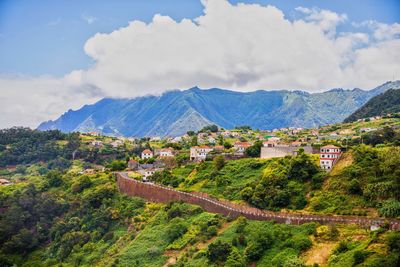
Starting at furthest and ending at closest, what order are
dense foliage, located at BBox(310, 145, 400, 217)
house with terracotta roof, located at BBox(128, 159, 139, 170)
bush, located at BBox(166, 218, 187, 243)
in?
house with terracotta roof, located at BBox(128, 159, 139, 170)
bush, located at BBox(166, 218, 187, 243)
dense foliage, located at BBox(310, 145, 400, 217)

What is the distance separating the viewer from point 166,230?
46.8 metres

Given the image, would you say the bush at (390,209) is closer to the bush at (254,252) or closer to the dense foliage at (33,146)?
the bush at (254,252)

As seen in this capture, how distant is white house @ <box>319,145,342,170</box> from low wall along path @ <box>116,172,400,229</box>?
909 centimetres

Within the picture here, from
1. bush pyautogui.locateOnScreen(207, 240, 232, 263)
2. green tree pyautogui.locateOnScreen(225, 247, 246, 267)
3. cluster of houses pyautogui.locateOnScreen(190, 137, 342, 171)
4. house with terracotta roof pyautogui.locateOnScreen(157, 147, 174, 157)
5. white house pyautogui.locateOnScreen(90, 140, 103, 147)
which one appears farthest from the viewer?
white house pyautogui.locateOnScreen(90, 140, 103, 147)

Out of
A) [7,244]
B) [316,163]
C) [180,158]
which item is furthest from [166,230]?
[180,158]

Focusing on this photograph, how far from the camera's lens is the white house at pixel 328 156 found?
48.4 meters

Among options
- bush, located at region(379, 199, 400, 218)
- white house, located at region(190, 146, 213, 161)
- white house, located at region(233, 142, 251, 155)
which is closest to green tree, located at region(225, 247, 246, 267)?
bush, located at region(379, 199, 400, 218)

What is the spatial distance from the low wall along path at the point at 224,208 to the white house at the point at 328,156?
9.09m

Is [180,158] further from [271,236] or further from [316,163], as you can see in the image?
[271,236]

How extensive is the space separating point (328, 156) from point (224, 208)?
1240 cm

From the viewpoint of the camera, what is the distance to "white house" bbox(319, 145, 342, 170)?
48.4 meters

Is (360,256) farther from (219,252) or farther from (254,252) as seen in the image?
(219,252)

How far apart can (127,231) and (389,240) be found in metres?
31.3

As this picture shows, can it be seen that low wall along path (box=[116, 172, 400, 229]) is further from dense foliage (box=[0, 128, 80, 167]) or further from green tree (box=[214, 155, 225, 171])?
dense foliage (box=[0, 128, 80, 167])
